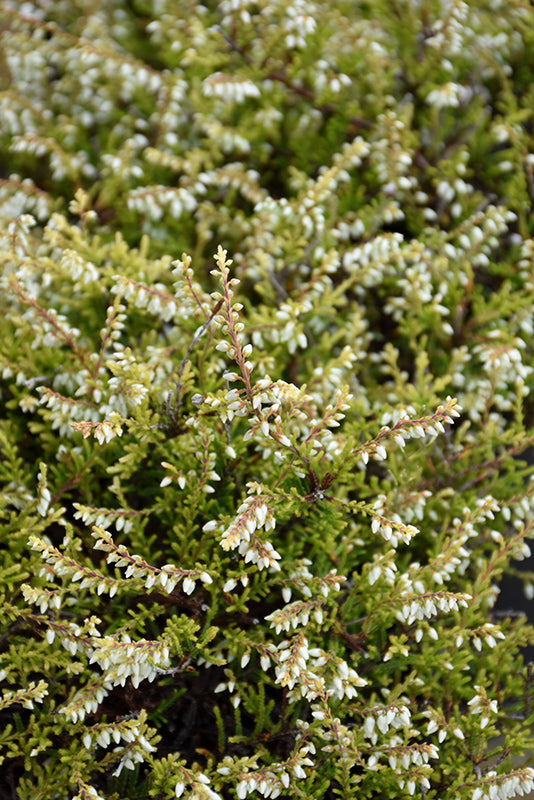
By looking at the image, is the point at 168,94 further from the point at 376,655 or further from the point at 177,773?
the point at 177,773

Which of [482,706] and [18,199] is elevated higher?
[18,199]

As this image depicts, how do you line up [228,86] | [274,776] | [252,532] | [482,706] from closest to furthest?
→ [252,532] < [274,776] < [482,706] < [228,86]

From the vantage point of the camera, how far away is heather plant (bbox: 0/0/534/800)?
5.40 ft

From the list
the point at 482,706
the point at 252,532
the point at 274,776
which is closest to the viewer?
the point at 252,532

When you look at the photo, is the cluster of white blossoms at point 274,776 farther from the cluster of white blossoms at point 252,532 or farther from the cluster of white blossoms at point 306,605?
the cluster of white blossoms at point 252,532

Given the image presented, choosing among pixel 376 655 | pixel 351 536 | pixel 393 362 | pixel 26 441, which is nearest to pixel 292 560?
pixel 351 536

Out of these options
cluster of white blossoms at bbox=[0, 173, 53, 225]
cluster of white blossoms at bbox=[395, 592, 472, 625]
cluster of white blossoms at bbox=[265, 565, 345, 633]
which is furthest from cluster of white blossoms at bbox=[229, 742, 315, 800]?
cluster of white blossoms at bbox=[0, 173, 53, 225]

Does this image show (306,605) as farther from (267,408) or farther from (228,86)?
(228,86)

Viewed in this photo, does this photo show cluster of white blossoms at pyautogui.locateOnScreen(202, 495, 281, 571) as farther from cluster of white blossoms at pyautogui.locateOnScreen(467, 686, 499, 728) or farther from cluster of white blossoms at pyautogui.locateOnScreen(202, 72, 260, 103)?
cluster of white blossoms at pyautogui.locateOnScreen(202, 72, 260, 103)

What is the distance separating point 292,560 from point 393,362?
2.40 feet

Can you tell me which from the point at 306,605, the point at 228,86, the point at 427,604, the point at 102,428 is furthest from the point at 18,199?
the point at 427,604

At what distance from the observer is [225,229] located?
8.43ft

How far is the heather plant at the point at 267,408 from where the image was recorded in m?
1.64

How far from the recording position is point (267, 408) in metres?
1.55
